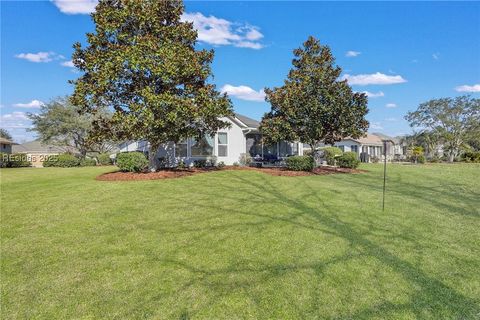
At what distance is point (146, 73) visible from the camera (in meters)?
13.8

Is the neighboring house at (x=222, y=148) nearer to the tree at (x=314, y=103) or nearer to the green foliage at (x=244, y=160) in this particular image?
the green foliage at (x=244, y=160)

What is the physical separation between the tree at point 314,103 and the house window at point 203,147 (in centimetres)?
475

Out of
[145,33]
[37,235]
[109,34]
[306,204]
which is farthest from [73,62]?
[306,204]

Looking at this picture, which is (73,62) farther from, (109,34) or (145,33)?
(145,33)

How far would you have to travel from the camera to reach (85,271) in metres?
4.63

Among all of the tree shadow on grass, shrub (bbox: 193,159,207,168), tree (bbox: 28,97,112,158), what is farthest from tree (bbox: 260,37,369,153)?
tree (bbox: 28,97,112,158)

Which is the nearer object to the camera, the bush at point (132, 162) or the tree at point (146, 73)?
the tree at point (146, 73)

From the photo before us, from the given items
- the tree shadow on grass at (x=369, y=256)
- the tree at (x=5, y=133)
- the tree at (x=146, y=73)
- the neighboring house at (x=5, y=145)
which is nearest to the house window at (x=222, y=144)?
the tree at (x=146, y=73)

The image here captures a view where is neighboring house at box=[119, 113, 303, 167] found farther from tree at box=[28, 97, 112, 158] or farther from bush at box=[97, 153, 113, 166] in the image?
tree at box=[28, 97, 112, 158]

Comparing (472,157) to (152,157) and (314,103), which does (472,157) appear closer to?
(314,103)

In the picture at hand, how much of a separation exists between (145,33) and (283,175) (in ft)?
32.2

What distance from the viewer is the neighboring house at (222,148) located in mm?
19891

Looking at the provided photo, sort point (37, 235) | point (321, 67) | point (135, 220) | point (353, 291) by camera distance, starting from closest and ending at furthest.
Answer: point (353, 291), point (37, 235), point (135, 220), point (321, 67)

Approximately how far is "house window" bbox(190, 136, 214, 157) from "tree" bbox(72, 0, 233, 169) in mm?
5355
